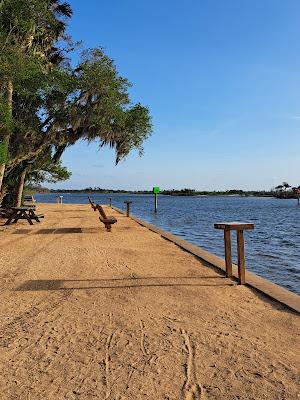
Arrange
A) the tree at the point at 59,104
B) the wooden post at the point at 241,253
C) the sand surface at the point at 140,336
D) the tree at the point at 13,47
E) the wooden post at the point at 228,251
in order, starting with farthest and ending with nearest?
the tree at the point at 59,104 → the tree at the point at 13,47 → the wooden post at the point at 228,251 → the wooden post at the point at 241,253 → the sand surface at the point at 140,336

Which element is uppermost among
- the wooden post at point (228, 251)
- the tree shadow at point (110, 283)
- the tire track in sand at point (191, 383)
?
the wooden post at point (228, 251)

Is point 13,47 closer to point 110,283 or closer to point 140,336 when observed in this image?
point 110,283

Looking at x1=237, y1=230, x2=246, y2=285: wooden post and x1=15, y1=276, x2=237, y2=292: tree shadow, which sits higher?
x1=237, y1=230, x2=246, y2=285: wooden post

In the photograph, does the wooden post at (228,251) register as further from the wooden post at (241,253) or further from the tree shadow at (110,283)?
the wooden post at (241,253)

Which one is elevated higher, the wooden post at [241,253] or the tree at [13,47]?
the tree at [13,47]

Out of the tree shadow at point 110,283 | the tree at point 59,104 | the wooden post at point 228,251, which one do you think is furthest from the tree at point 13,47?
the wooden post at point 228,251

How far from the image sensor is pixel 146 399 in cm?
322

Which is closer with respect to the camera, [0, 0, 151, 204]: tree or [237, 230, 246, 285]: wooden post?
[237, 230, 246, 285]: wooden post

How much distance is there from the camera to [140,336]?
4609mm

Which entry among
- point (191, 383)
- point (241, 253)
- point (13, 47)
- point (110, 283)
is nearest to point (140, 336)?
point (191, 383)

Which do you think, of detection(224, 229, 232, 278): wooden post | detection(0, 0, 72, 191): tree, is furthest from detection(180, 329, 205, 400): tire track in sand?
detection(0, 0, 72, 191): tree

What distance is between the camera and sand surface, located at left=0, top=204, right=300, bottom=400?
11.3 feet

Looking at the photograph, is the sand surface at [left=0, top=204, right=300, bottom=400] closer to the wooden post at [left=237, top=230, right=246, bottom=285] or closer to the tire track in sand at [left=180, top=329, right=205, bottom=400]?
the tire track in sand at [left=180, top=329, right=205, bottom=400]

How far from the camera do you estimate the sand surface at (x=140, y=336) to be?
3443 mm
